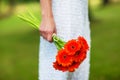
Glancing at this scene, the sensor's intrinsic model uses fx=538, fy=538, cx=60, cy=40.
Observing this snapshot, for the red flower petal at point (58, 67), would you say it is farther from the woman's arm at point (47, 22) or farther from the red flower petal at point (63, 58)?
the woman's arm at point (47, 22)

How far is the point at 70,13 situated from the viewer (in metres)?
3.91

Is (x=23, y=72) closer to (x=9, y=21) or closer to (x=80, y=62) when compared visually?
(x=80, y=62)

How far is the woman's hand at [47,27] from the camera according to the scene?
3.83 m

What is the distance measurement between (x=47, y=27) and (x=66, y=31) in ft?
0.52

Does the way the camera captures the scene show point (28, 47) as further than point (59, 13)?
Yes

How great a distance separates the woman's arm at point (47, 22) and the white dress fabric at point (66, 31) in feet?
0.21

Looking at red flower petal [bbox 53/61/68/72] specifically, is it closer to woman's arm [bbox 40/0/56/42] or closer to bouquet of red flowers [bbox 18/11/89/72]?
bouquet of red flowers [bbox 18/11/89/72]

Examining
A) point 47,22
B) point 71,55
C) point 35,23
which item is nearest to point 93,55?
point 35,23

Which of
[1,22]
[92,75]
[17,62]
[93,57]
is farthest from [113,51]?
[1,22]

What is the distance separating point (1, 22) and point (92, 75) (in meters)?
22.6

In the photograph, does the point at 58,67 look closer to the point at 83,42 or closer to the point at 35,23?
the point at 83,42

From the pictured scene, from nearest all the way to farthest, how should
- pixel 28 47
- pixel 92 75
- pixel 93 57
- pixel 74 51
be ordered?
pixel 74 51
pixel 92 75
pixel 93 57
pixel 28 47

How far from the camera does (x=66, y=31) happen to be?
3916 mm

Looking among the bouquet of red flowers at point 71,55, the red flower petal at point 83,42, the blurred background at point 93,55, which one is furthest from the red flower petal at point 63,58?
the blurred background at point 93,55
